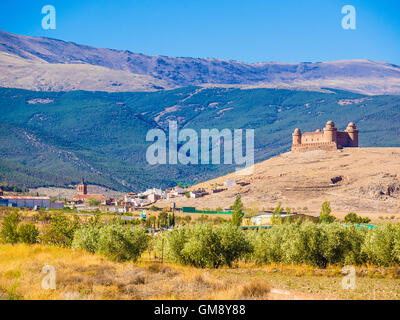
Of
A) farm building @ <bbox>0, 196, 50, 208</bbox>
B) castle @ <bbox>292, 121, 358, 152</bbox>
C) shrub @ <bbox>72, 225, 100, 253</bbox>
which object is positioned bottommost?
farm building @ <bbox>0, 196, 50, 208</bbox>

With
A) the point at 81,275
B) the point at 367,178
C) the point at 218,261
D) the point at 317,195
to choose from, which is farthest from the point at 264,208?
the point at 81,275

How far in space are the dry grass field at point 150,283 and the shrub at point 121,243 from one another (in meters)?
4.74

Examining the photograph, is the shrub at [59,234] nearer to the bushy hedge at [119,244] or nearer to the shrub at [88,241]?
the shrub at [88,241]

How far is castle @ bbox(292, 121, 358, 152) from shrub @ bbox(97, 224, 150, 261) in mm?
100817

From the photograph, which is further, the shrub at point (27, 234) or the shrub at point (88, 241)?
the shrub at point (27, 234)

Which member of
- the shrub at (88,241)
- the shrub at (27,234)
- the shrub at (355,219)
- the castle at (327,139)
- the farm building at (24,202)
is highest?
the castle at (327,139)

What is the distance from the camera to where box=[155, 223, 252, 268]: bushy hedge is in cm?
3356

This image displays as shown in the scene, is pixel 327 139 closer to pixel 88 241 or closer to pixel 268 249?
pixel 268 249

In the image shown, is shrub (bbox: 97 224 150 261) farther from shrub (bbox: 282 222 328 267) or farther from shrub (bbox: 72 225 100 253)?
shrub (bbox: 282 222 328 267)

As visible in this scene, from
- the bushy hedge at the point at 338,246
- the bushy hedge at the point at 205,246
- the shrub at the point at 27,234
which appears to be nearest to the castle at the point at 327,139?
the shrub at the point at 27,234

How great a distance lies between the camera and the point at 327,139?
13262 centimetres

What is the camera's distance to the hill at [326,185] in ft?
339

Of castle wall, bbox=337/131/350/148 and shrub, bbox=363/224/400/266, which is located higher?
castle wall, bbox=337/131/350/148

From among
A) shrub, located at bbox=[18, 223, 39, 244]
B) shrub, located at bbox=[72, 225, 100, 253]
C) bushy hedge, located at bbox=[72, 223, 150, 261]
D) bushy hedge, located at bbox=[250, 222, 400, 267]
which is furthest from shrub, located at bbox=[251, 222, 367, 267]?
shrub, located at bbox=[18, 223, 39, 244]
